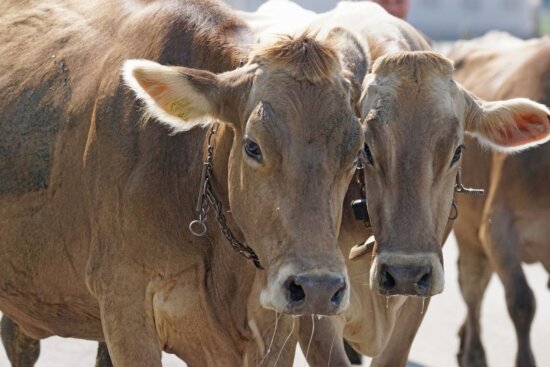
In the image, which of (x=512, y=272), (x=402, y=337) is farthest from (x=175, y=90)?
(x=512, y=272)

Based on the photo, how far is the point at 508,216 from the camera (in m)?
8.90

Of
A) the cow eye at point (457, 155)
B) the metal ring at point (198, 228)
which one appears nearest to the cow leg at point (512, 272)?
the cow eye at point (457, 155)

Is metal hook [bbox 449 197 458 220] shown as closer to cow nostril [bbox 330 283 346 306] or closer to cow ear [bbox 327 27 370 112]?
cow ear [bbox 327 27 370 112]

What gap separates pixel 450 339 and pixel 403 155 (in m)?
4.24

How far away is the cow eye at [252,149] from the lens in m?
5.11

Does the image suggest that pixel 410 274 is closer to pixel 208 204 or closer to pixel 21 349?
pixel 208 204

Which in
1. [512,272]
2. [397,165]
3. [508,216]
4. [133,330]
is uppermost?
[397,165]

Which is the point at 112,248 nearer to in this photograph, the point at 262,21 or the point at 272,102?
the point at 272,102

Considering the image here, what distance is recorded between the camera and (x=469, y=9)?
5525 centimetres

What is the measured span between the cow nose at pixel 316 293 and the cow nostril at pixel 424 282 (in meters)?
0.77

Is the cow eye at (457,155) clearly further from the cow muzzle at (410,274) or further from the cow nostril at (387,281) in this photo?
the cow nostril at (387,281)

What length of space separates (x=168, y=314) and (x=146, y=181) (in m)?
0.55

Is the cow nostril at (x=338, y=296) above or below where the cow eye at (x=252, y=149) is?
below

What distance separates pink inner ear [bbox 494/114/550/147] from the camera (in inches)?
247
